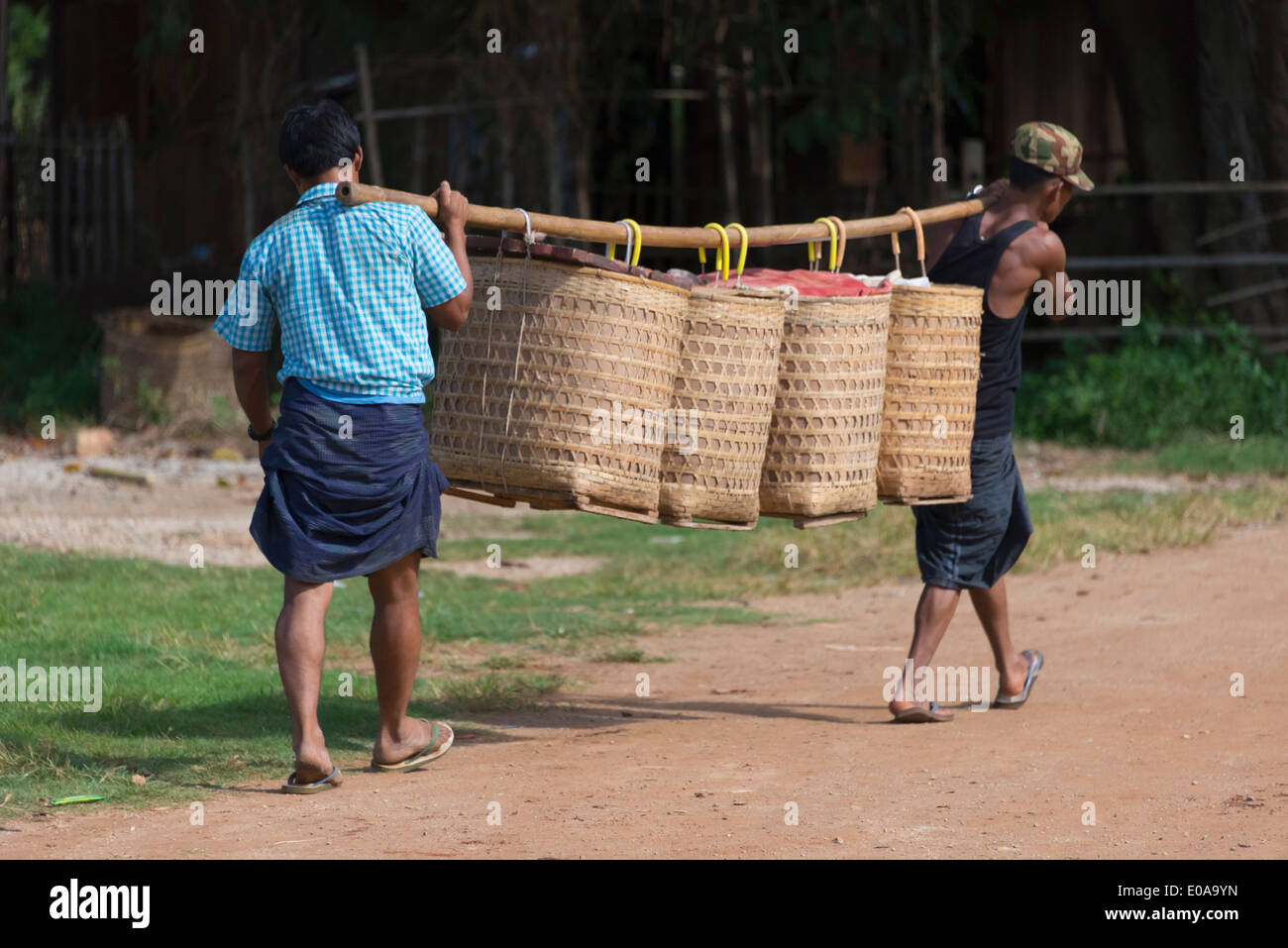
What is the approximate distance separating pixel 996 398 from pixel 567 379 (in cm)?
167

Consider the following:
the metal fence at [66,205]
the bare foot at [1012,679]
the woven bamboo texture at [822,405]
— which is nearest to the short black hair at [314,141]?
the woven bamboo texture at [822,405]

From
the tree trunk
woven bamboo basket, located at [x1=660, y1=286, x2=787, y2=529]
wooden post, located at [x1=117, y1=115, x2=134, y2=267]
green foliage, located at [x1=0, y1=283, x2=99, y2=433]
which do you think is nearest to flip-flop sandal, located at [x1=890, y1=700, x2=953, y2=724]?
woven bamboo basket, located at [x1=660, y1=286, x2=787, y2=529]

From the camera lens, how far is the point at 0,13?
13.8m

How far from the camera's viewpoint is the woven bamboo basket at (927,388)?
4.73 metres

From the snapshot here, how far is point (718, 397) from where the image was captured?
4.35 m

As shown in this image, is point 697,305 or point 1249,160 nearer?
point 697,305

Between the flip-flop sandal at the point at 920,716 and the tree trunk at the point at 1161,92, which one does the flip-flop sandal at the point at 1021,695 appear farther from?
the tree trunk at the point at 1161,92

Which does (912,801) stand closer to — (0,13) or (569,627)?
(569,627)

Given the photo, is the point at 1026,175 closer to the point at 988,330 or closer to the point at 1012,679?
the point at 988,330

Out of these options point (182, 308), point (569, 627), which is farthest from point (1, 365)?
point (569, 627)

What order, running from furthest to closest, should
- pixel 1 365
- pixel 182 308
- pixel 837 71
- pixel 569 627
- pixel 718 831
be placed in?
pixel 182 308
pixel 1 365
pixel 837 71
pixel 569 627
pixel 718 831

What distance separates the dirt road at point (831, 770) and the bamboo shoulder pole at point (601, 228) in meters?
1.44

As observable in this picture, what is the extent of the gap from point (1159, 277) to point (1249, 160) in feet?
3.52

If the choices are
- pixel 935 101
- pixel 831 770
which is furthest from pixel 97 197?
pixel 831 770
